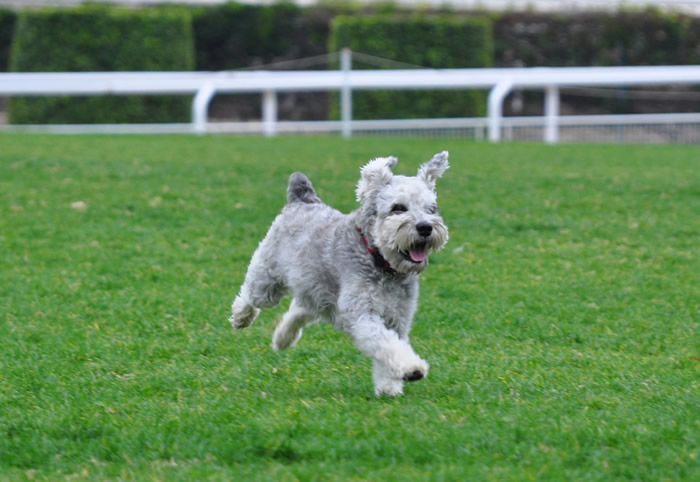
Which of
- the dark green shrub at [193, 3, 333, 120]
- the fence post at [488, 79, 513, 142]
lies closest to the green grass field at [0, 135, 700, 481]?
the fence post at [488, 79, 513, 142]

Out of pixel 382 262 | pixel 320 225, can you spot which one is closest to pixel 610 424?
pixel 382 262

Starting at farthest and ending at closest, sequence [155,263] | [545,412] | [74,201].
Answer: [74,201] < [155,263] < [545,412]

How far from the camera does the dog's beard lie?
5.87 metres

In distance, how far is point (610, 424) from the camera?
551cm

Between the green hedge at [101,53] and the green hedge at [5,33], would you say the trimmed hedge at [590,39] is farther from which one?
the green hedge at [5,33]

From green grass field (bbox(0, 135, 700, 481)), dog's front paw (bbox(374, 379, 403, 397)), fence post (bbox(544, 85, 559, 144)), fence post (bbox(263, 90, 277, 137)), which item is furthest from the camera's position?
fence post (bbox(263, 90, 277, 137))

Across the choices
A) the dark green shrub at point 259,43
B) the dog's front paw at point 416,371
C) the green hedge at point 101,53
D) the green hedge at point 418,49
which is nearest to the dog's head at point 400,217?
the dog's front paw at point 416,371

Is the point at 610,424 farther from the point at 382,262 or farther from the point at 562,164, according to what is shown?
the point at 562,164

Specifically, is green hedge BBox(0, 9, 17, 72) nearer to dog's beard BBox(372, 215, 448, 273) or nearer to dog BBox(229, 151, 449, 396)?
dog BBox(229, 151, 449, 396)

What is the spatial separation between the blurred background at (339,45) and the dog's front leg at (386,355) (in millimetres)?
19106

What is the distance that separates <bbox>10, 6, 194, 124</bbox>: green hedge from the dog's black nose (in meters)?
19.9

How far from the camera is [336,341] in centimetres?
768

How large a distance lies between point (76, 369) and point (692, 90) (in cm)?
2530

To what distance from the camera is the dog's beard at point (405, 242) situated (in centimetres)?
587
